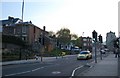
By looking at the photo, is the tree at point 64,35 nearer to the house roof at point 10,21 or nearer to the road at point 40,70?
the house roof at point 10,21

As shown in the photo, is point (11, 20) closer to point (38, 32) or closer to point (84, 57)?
point (38, 32)

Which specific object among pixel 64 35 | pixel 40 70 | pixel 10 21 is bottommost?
pixel 40 70

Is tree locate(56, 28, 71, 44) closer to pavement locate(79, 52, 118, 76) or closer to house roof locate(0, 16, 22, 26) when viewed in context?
house roof locate(0, 16, 22, 26)

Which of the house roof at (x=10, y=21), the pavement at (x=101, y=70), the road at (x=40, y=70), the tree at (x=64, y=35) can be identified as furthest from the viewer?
the tree at (x=64, y=35)

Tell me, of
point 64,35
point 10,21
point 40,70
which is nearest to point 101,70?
point 40,70

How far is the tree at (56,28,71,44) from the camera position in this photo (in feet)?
468

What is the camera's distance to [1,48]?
179 ft

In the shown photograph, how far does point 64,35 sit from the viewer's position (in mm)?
143750

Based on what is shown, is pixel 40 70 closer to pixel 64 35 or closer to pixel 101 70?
pixel 101 70

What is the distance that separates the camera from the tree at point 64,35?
5615 inches

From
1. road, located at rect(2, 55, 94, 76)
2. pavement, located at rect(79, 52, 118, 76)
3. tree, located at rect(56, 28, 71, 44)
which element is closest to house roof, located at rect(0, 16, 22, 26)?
tree, located at rect(56, 28, 71, 44)

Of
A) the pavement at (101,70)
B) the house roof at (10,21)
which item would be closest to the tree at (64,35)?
the house roof at (10,21)

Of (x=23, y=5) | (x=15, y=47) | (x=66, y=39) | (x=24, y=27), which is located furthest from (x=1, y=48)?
(x=66, y=39)

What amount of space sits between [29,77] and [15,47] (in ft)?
148
